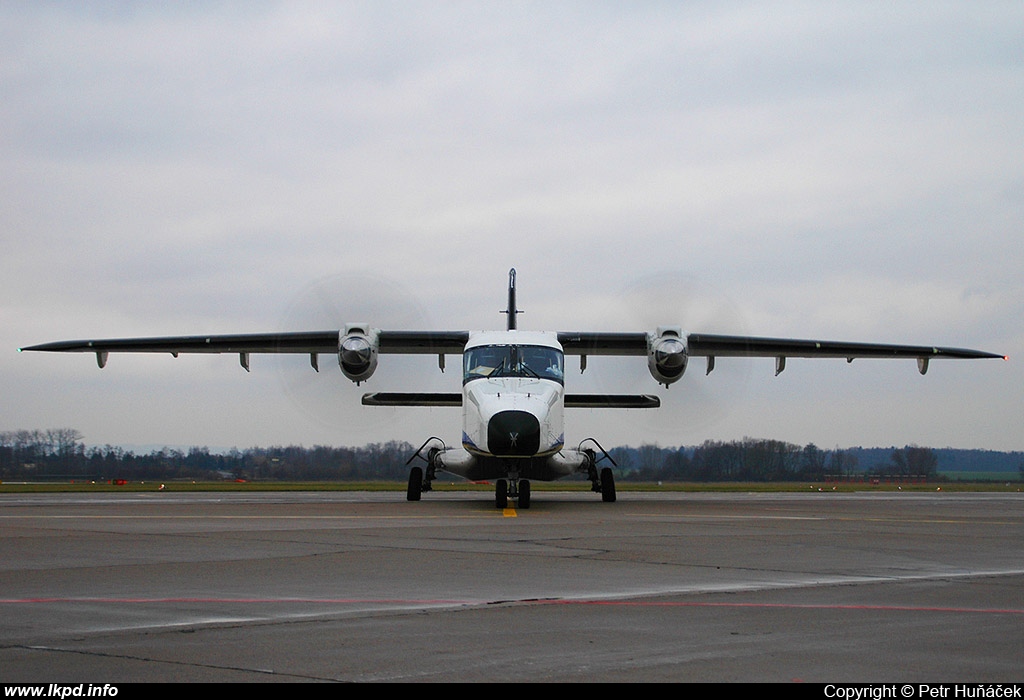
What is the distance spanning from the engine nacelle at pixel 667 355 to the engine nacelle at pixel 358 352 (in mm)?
6833

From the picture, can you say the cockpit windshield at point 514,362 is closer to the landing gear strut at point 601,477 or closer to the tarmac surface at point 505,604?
the landing gear strut at point 601,477

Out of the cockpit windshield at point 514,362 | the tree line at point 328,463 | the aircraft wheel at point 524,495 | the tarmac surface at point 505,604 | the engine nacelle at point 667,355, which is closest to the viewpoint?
the tarmac surface at point 505,604

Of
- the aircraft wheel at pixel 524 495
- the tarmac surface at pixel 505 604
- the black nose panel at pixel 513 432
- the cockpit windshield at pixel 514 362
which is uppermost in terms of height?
the cockpit windshield at pixel 514 362

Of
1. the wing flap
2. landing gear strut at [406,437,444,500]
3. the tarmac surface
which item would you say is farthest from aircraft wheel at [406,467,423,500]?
the tarmac surface

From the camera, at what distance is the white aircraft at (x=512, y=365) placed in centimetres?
2272

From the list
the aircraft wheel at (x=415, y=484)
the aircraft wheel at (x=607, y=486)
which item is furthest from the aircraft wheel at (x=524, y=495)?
the aircraft wheel at (x=415, y=484)

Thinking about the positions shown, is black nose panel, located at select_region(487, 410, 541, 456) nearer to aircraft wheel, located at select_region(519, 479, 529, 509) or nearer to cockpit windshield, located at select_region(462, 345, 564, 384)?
aircraft wheel, located at select_region(519, 479, 529, 509)

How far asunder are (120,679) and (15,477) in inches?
2466

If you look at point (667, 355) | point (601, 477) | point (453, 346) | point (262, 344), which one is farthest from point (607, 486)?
point (262, 344)

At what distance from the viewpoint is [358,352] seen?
27328 millimetres

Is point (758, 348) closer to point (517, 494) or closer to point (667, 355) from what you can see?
point (667, 355)

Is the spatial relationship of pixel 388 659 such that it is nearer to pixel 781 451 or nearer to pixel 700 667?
pixel 700 667

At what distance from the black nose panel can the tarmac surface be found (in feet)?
17.8

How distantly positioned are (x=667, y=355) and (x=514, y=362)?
4.47 meters
